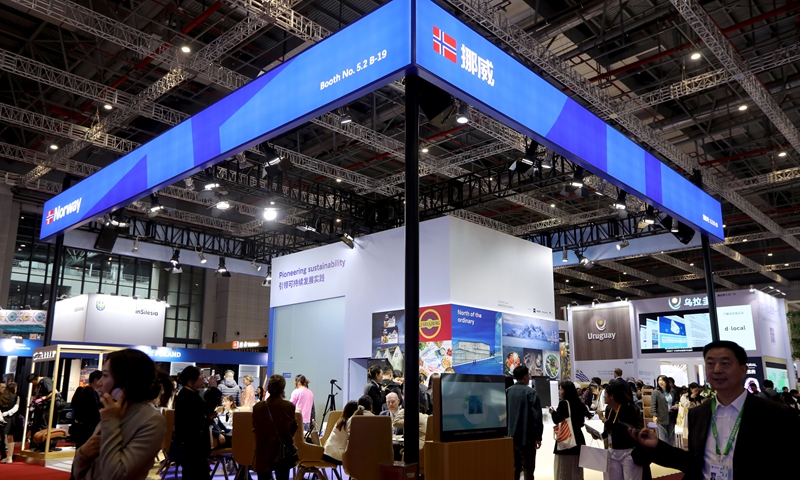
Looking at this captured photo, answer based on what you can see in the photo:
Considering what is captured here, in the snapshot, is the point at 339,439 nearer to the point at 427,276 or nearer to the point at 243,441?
the point at 243,441

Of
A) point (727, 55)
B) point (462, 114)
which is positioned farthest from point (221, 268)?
point (727, 55)

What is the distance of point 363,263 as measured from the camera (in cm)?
1276

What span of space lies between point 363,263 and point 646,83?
20.6 ft

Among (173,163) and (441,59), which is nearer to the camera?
(441,59)

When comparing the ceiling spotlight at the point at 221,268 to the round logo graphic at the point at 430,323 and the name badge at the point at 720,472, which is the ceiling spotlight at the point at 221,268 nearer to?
the round logo graphic at the point at 430,323

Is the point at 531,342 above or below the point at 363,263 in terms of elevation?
below

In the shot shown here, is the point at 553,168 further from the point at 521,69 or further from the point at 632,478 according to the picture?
the point at 632,478

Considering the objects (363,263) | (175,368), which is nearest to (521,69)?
(363,263)

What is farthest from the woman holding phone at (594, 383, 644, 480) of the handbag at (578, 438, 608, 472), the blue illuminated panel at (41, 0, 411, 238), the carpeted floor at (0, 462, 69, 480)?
the carpeted floor at (0, 462, 69, 480)

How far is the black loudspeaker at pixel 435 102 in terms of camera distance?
5016mm

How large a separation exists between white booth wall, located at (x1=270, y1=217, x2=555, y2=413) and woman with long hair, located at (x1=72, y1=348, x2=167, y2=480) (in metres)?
9.19

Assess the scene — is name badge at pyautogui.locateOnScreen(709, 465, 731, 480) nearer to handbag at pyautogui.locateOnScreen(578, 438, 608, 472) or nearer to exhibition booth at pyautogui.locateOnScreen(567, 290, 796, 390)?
handbag at pyautogui.locateOnScreen(578, 438, 608, 472)

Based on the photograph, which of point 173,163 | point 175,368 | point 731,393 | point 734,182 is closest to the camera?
point 731,393

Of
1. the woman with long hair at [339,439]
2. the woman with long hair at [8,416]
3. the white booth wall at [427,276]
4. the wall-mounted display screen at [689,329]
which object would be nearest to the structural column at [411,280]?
the woman with long hair at [339,439]
